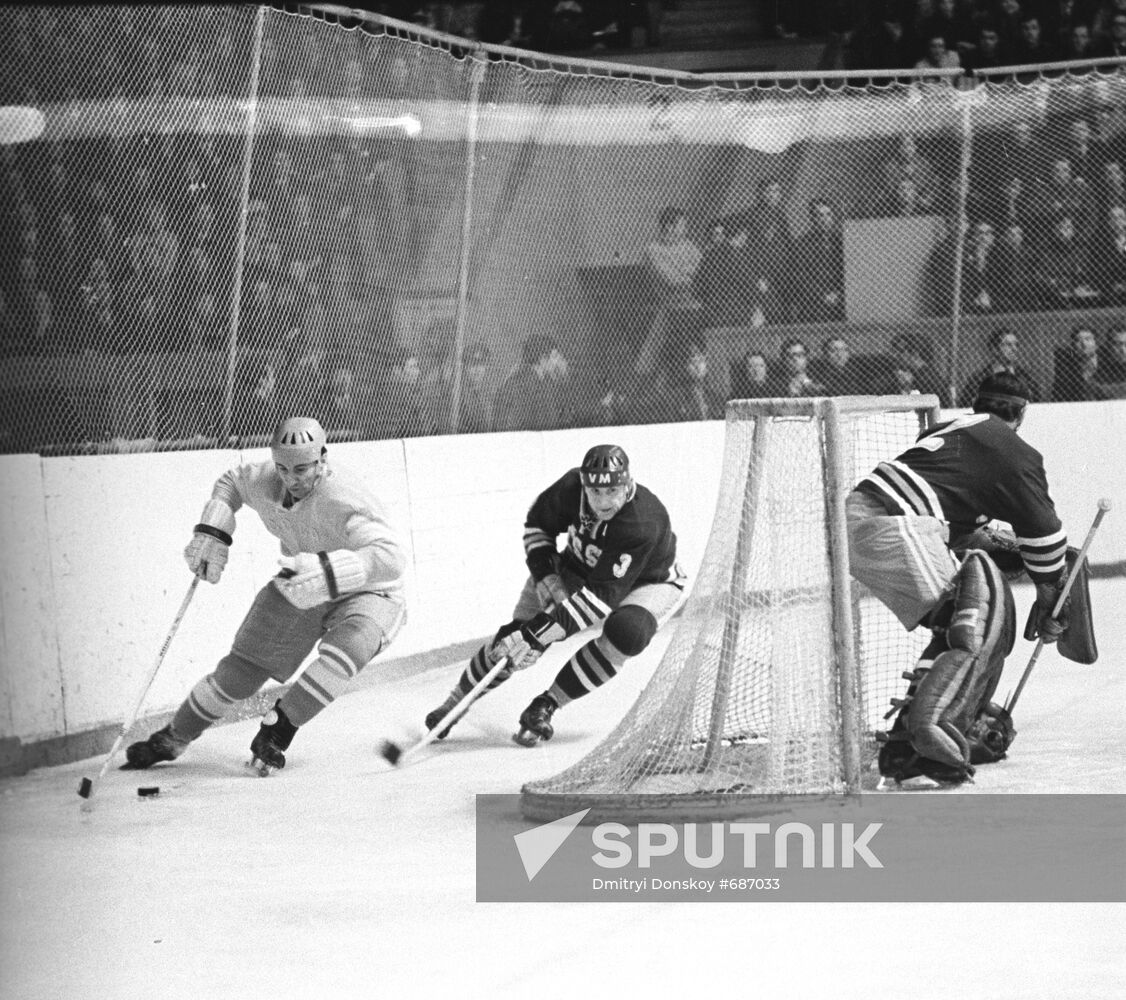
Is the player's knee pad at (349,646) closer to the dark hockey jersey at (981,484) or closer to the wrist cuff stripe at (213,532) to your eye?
the wrist cuff stripe at (213,532)

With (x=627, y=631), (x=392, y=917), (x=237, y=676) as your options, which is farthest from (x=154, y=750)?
(x=392, y=917)

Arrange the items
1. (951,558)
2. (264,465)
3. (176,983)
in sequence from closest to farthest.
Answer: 1. (176,983)
2. (951,558)
3. (264,465)

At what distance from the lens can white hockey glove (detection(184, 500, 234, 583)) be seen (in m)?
4.34

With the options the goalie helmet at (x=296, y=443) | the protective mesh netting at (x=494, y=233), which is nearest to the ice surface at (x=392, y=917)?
the goalie helmet at (x=296, y=443)

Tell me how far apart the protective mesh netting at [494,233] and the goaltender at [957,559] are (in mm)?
2030

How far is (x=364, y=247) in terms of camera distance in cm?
577

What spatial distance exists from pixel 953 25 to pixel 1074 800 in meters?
4.75

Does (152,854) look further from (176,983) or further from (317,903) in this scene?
(176,983)

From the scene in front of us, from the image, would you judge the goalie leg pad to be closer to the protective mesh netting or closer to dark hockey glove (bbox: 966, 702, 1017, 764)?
dark hockey glove (bbox: 966, 702, 1017, 764)

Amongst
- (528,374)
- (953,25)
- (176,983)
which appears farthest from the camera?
(953,25)

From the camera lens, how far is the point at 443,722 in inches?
179

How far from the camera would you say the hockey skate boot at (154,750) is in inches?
171

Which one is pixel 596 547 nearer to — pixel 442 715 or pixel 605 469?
pixel 605 469

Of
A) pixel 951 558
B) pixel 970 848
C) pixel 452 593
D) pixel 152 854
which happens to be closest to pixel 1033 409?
pixel 452 593
